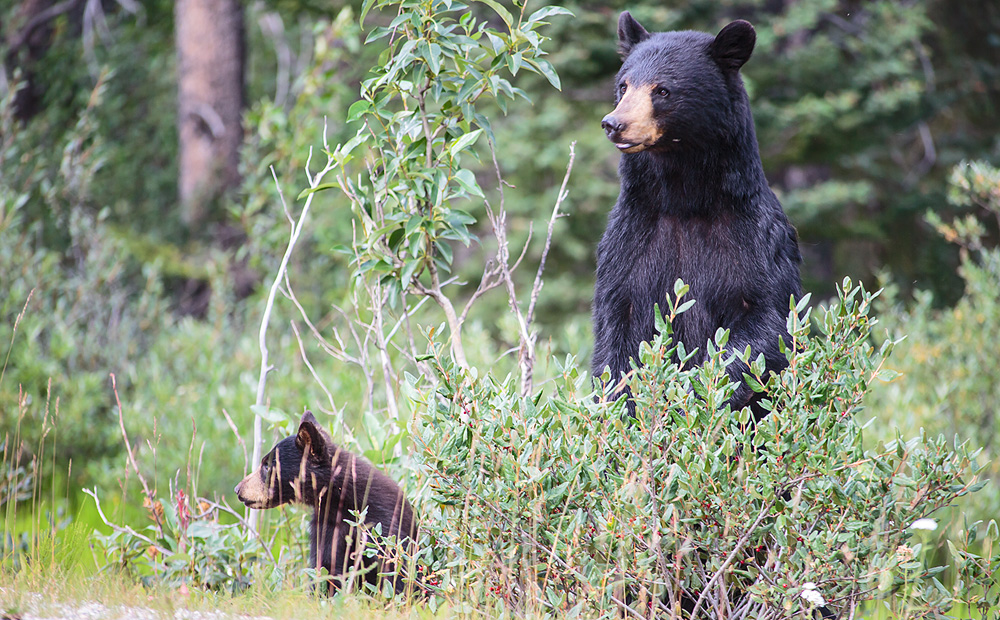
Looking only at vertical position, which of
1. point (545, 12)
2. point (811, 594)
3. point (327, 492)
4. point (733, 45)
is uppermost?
point (545, 12)

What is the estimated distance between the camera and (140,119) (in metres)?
12.7

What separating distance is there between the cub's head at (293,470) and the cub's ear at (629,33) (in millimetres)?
1900

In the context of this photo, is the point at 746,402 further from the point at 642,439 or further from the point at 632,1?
the point at 632,1

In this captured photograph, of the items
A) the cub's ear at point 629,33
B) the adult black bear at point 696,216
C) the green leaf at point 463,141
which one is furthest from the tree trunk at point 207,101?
the adult black bear at point 696,216

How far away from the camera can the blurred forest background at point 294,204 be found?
20.5 ft

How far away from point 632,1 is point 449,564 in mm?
7968

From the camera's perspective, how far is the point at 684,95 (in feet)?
10.4

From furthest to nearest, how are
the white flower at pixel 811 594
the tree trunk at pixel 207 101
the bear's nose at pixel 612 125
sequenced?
the tree trunk at pixel 207 101 → the bear's nose at pixel 612 125 → the white flower at pixel 811 594

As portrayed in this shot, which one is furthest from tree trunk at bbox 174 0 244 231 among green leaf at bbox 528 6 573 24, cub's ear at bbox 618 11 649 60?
cub's ear at bbox 618 11 649 60

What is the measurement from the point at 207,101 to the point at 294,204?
148cm

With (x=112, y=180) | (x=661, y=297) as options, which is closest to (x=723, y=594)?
(x=661, y=297)

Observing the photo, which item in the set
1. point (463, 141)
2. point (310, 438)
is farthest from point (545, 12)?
point (310, 438)

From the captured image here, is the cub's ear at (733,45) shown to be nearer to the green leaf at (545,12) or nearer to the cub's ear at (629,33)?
the cub's ear at (629,33)

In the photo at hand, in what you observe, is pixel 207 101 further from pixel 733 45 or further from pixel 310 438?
pixel 733 45
